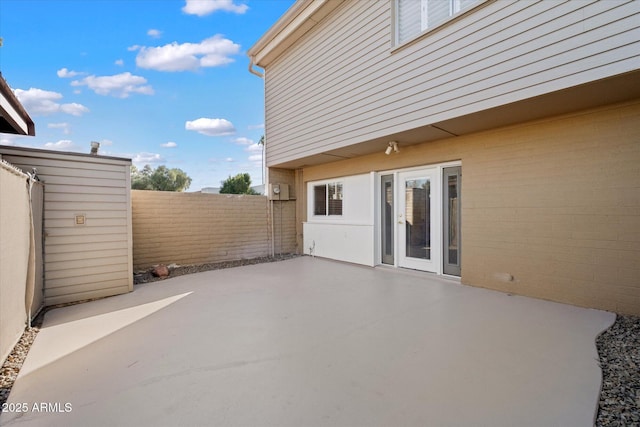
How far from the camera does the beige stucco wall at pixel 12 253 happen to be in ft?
8.16

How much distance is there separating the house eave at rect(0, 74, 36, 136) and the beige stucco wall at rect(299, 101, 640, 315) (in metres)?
6.08

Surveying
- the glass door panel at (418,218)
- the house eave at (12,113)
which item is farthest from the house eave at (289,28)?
the house eave at (12,113)

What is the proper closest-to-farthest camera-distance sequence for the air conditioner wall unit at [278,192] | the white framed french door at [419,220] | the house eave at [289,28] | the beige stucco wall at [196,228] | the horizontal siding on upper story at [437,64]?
the horizontal siding on upper story at [437,64] < the white framed french door at [419,220] < the house eave at [289,28] < the beige stucco wall at [196,228] < the air conditioner wall unit at [278,192]

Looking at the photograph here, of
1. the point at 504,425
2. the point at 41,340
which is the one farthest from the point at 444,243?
the point at 41,340

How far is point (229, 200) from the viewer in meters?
7.76

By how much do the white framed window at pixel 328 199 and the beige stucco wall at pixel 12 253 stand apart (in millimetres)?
5915

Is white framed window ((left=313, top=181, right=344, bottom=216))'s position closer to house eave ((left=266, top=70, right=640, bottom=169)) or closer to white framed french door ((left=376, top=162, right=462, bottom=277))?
white framed french door ((left=376, top=162, right=462, bottom=277))

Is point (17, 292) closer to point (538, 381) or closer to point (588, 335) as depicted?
point (538, 381)

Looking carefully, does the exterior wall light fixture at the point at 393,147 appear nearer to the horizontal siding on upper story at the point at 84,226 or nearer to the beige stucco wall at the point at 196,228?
the beige stucco wall at the point at 196,228

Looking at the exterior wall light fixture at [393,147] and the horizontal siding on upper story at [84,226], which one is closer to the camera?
the horizontal siding on upper story at [84,226]

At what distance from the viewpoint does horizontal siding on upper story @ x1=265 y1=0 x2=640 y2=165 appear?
300cm

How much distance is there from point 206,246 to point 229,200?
134 cm

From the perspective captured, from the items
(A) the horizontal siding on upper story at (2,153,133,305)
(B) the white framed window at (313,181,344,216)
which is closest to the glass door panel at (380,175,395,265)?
(B) the white framed window at (313,181,344,216)

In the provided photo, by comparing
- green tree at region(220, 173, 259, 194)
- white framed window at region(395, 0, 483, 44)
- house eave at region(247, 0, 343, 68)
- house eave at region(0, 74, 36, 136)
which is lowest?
house eave at region(0, 74, 36, 136)
